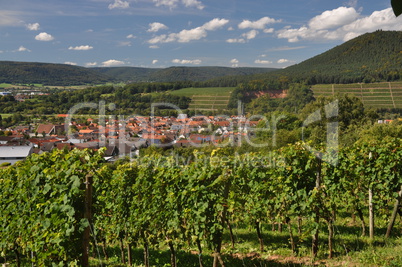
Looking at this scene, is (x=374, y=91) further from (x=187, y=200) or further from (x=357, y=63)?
(x=187, y=200)

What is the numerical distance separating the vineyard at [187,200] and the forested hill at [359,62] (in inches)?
3829

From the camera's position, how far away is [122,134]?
188 feet

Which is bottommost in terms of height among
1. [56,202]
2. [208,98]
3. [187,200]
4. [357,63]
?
[187,200]

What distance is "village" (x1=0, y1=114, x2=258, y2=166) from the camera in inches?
1794

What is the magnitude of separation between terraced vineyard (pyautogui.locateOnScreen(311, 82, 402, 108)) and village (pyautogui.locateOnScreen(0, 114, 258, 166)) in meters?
30.4

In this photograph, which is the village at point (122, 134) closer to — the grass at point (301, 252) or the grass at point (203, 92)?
the grass at point (203, 92)

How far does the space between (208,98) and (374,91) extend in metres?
49.9

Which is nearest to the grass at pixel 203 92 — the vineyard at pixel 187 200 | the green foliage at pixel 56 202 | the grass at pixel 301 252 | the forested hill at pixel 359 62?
the forested hill at pixel 359 62

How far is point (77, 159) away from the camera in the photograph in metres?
3.79

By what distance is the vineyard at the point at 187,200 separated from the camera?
11.9 ft

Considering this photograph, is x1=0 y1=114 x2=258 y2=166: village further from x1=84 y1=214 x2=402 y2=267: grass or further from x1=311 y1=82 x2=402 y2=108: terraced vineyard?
x1=84 y1=214 x2=402 y2=267: grass

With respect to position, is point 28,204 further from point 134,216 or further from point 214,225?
point 214,225

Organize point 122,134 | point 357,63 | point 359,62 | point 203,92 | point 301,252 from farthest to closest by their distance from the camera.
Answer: point 359,62 → point 357,63 → point 203,92 → point 122,134 → point 301,252

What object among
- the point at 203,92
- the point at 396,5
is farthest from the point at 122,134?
the point at 396,5
